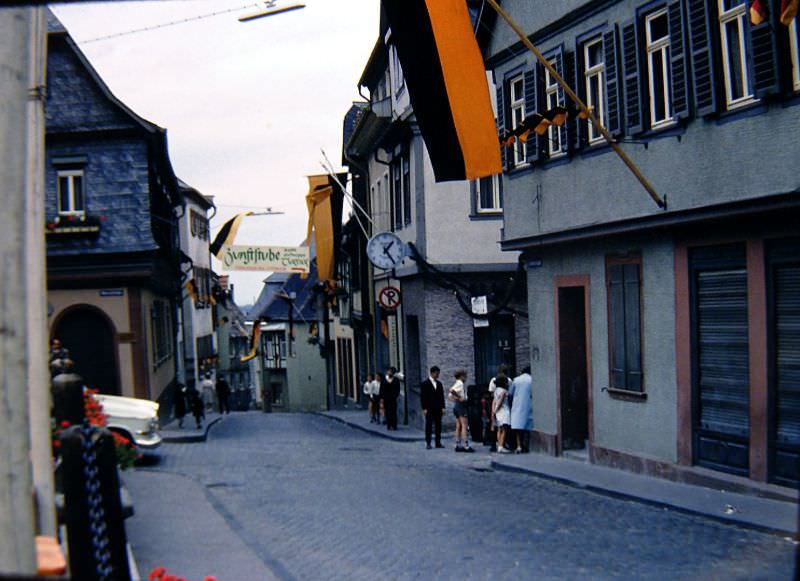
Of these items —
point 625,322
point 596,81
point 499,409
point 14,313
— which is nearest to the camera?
point 14,313

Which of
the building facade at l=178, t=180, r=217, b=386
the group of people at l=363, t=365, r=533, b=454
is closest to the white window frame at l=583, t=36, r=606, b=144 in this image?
the group of people at l=363, t=365, r=533, b=454

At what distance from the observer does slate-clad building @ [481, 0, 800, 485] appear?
12.9m

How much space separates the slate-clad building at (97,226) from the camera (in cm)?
2994

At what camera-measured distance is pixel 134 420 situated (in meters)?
19.3

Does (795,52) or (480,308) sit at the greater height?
(795,52)

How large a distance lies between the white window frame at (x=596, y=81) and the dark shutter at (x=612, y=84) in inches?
7.4

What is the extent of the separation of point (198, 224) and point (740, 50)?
5138cm

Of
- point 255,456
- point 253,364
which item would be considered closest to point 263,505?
point 255,456

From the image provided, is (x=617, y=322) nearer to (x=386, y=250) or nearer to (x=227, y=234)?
(x=386, y=250)

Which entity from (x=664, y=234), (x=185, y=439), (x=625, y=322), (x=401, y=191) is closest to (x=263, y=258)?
(x=401, y=191)

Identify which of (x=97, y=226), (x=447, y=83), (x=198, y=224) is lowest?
(x=97, y=226)

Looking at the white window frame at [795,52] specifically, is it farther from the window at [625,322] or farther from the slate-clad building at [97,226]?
the slate-clad building at [97,226]

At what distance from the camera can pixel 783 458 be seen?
1288 cm

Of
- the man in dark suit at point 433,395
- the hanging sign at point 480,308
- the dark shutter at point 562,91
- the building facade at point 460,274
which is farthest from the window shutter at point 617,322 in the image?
the building facade at point 460,274
